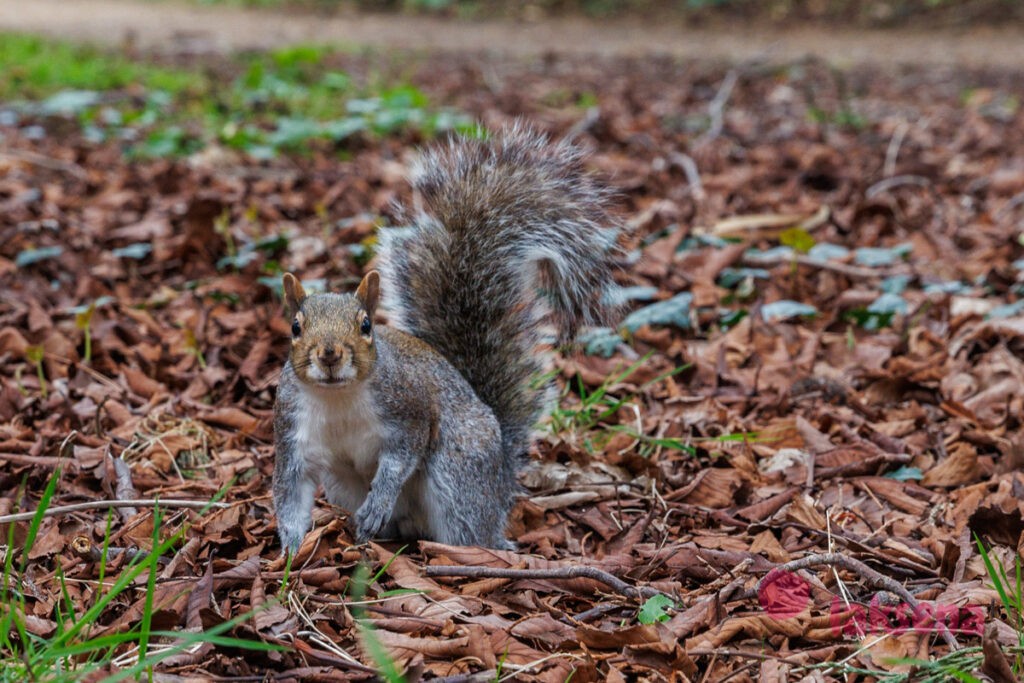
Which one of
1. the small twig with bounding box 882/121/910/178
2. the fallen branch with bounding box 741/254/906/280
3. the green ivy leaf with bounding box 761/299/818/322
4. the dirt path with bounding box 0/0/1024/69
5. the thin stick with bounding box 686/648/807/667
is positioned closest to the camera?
the thin stick with bounding box 686/648/807/667

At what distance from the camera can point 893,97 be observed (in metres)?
8.94

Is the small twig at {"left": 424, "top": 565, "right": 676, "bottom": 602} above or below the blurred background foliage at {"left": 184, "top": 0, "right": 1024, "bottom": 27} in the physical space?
below

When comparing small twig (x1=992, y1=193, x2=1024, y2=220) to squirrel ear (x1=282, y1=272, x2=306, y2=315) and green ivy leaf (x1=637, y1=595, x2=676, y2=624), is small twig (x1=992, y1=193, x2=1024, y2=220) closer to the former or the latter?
green ivy leaf (x1=637, y1=595, x2=676, y2=624)

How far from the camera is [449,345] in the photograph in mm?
2840

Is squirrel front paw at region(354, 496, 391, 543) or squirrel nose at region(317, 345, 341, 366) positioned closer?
squirrel nose at region(317, 345, 341, 366)

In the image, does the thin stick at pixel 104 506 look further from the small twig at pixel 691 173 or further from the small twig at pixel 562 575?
the small twig at pixel 691 173

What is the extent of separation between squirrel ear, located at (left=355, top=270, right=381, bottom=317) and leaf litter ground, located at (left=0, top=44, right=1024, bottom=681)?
50 cm

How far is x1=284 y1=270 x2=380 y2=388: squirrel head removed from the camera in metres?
2.22

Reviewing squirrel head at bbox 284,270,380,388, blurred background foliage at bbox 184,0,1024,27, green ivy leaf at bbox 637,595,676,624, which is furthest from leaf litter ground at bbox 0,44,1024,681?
blurred background foliage at bbox 184,0,1024,27

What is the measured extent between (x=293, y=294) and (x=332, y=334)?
0.17 meters

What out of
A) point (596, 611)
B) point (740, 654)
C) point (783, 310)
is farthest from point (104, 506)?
point (783, 310)

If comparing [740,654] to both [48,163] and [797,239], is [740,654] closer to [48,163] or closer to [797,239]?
[797,239]

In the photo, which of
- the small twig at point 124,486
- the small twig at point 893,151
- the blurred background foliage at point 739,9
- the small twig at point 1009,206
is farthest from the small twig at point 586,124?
the blurred background foliage at point 739,9

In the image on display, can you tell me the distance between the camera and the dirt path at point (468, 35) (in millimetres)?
11734
